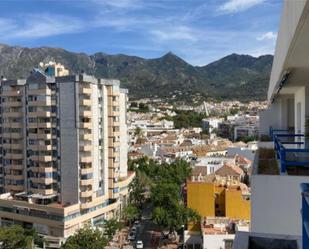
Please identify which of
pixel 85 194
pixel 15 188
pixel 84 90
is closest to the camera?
pixel 84 90

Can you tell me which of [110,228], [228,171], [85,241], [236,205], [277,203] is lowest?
[110,228]

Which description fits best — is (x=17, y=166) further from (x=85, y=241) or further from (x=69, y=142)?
(x=85, y=241)

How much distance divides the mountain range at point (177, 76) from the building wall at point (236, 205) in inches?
4554

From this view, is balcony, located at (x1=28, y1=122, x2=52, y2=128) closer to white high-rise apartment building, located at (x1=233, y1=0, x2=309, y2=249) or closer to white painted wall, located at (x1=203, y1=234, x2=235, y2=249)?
white painted wall, located at (x1=203, y1=234, x2=235, y2=249)

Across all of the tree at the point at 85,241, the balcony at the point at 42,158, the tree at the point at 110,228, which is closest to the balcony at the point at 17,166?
the balcony at the point at 42,158

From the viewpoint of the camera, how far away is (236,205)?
2108cm

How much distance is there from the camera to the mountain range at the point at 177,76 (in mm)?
146500

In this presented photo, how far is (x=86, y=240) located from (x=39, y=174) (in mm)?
7693

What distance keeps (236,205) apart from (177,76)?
164329mm

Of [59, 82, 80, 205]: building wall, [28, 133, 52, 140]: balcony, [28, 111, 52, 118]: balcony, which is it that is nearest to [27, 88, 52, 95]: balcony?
[59, 82, 80, 205]: building wall

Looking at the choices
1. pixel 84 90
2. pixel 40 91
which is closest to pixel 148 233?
pixel 84 90

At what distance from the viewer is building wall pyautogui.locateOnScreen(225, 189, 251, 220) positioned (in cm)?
2089

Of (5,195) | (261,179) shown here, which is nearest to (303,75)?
(261,179)

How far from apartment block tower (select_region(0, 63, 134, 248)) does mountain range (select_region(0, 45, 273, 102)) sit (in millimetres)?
Answer: 111085
